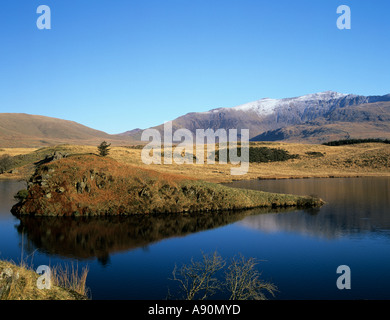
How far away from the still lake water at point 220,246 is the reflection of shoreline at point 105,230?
69mm

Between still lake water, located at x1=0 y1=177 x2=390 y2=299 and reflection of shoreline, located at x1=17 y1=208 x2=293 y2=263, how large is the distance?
0.07m

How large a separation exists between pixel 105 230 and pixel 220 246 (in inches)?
377

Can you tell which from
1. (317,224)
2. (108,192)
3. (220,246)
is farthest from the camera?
(108,192)

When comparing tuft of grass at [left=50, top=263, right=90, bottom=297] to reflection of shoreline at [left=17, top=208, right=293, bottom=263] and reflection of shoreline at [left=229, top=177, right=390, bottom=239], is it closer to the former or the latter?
reflection of shoreline at [left=17, top=208, right=293, bottom=263]

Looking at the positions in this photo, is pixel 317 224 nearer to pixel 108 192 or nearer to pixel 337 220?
pixel 337 220

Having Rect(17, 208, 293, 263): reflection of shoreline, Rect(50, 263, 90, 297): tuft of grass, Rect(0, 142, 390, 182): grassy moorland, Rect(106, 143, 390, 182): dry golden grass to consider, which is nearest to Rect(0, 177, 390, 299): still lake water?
Rect(17, 208, 293, 263): reflection of shoreline

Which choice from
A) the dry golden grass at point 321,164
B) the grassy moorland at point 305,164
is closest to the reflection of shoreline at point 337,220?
the grassy moorland at point 305,164

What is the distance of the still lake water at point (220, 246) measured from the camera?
16.7m

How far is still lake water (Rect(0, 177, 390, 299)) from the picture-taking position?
16.7 m

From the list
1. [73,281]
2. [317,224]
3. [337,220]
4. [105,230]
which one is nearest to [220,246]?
[105,230]

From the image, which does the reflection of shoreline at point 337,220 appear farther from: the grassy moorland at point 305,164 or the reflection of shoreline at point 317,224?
the grassy moorland at point 305,164

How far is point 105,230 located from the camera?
27.6 meters
